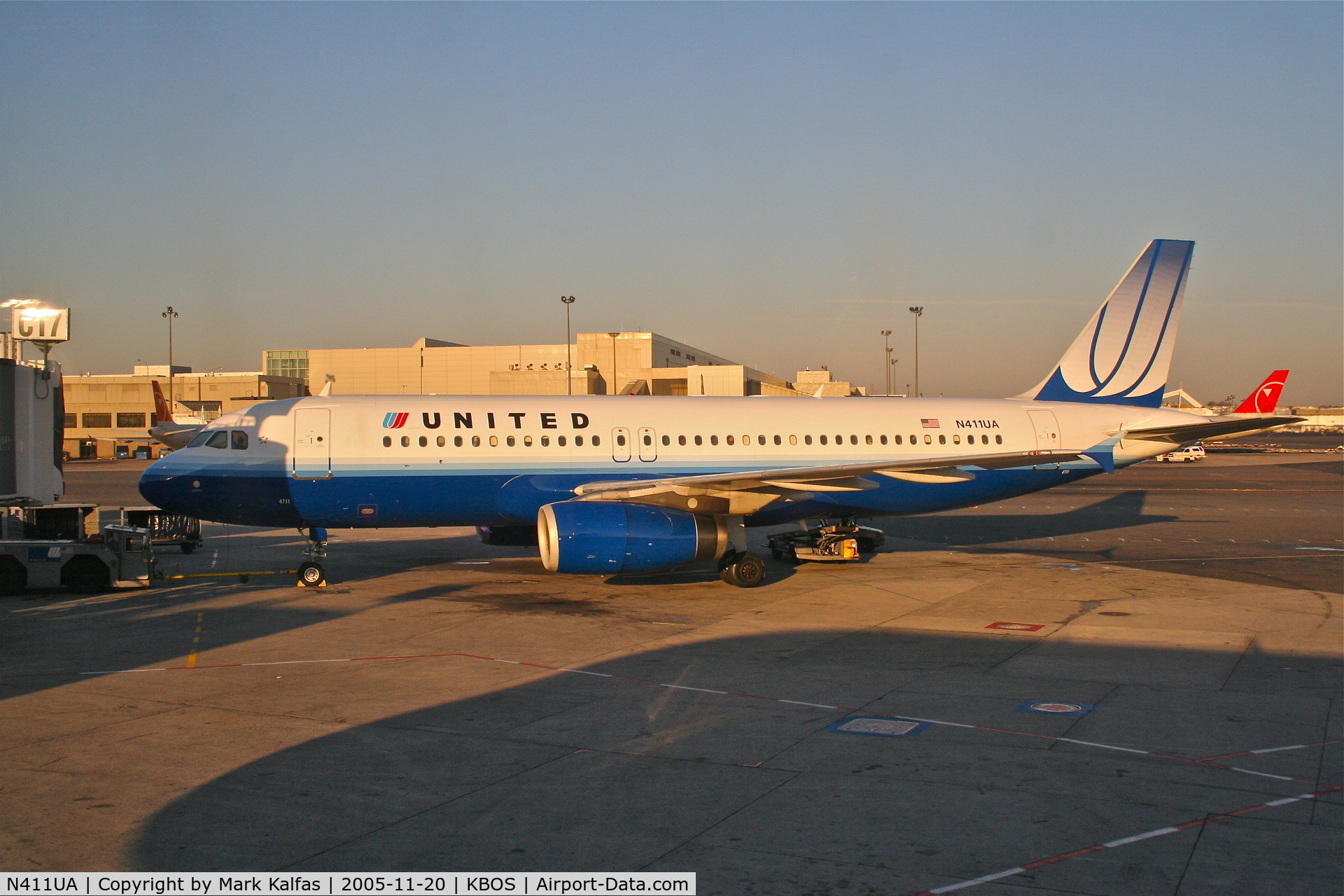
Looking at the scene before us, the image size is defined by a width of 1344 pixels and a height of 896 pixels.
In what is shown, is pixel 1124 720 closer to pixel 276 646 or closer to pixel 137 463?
pixel 276 646

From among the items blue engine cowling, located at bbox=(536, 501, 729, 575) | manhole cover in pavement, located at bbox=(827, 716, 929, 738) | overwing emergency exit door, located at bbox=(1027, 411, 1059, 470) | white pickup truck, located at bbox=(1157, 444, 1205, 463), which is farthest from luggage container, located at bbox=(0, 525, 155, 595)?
white pickup truck, located at bbox=(1157, 444, 1205, 463)

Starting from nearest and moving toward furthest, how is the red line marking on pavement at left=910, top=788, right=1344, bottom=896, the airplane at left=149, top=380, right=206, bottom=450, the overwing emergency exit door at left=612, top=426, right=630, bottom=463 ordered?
the red line marking on pavement at left=910, top=788, right=1344, bottom=896 < the overwing emergency exit door at left=612, top=426, right=630, bottom=463 < the airplane at left=149, top=380, right=206, bottom=450

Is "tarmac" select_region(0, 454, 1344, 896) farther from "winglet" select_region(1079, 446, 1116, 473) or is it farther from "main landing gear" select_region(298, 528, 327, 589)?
"winglet" select_region(1079, 446, 1116, 473)

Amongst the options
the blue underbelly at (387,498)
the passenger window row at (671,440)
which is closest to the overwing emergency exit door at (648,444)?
the passenger window row at (671,440)

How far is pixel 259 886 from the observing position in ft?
22.6

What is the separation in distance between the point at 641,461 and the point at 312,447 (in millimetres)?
7072

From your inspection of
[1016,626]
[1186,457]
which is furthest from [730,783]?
[1186,457]

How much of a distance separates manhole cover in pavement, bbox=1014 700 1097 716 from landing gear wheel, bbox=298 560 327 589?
14.6 m

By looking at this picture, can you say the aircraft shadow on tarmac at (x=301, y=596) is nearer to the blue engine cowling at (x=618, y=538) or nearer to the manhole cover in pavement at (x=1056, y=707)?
the blue engine cowling at (x=618, y=538)

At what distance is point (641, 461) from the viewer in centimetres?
2284

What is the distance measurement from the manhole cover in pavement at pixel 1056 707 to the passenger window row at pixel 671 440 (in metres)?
12.3

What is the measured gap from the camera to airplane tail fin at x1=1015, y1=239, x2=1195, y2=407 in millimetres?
26844

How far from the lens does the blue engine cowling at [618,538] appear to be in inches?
733

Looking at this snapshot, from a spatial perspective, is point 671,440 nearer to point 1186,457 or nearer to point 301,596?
point 301,596
